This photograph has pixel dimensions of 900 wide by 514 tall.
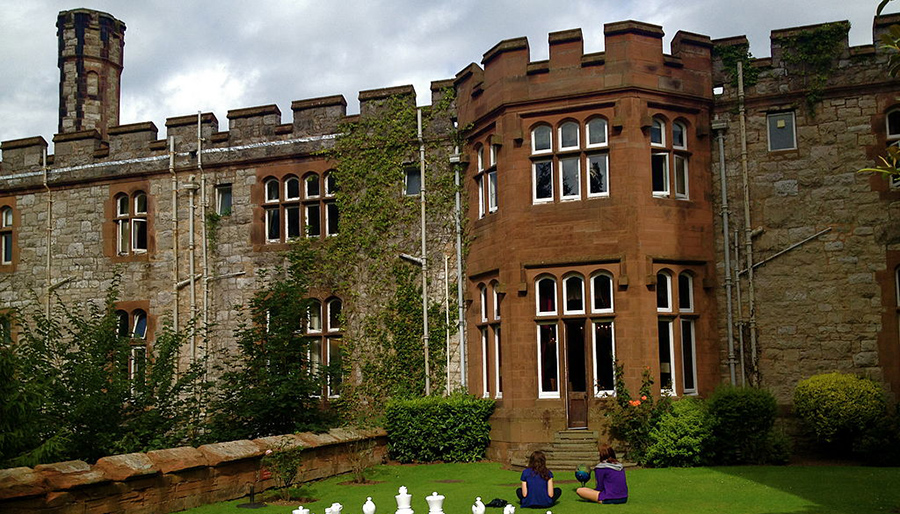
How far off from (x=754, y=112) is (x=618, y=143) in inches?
126

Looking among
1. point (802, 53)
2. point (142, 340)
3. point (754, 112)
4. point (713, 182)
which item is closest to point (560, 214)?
point (713, 182)

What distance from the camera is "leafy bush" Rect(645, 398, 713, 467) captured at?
54.2 feet

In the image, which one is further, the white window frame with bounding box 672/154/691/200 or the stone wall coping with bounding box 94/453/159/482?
the white window frame with bounding box 672/154/691/200

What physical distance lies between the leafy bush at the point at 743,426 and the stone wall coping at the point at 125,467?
390 inches

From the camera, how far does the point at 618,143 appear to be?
61.0ft

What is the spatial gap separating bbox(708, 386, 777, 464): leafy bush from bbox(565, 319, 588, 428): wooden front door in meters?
2.63

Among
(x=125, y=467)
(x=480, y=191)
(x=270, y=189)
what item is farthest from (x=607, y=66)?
(x=125, y=467)

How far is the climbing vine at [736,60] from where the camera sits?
764 inches

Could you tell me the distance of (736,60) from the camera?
1950 centimetres

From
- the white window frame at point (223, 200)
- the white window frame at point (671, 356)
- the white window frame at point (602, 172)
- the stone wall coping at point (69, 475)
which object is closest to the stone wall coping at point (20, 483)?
the stone wall coping at point (69, 475)

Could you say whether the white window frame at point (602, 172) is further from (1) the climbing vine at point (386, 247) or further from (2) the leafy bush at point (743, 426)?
(2) the leafy bush at point (743, 426)

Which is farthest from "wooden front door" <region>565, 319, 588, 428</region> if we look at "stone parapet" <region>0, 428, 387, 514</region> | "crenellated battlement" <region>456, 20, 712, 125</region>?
"stone parapet" <region>0, 428, 387, 514</region>

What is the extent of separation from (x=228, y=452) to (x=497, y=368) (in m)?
7.57

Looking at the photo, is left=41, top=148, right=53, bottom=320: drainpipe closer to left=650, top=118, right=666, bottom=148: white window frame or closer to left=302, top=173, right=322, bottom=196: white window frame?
left=302, top=173, right=322, bottom=196: white window frame
